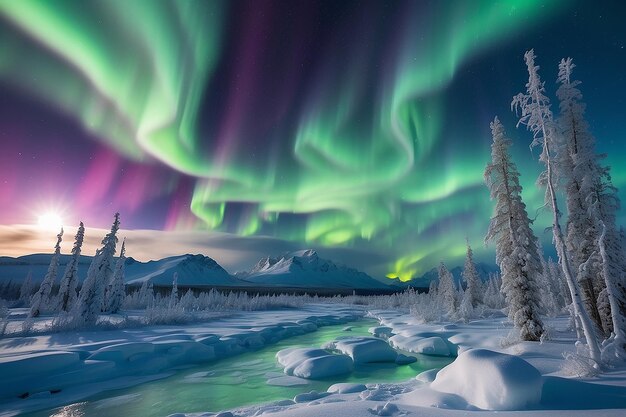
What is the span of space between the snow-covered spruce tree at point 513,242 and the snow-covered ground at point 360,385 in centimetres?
154

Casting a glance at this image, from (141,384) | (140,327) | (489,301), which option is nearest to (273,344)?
(140,327)

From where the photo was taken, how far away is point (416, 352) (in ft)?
69.2

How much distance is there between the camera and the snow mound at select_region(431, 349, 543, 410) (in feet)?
22.9

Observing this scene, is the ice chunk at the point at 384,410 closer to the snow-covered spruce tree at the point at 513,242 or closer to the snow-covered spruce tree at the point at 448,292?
the snow-covered spruce tree at the point at 513,242

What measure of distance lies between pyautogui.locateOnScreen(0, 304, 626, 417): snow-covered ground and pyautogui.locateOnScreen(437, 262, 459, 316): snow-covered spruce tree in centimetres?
1460

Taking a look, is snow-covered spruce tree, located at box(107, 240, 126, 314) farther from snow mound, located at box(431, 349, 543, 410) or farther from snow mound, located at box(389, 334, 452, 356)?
snow mound, located at box(431, 349, 543, 410)

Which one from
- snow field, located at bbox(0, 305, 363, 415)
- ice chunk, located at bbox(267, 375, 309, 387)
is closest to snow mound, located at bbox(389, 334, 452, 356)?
snow field, located at bbox(0, 305, 363, 415)

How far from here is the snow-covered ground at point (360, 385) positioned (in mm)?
7133

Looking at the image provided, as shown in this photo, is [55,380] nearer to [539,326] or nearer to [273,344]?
[273,344]

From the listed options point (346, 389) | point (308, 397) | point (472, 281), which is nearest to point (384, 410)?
point (308, 397)

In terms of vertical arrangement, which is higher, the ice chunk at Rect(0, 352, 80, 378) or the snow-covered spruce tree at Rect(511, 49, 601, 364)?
the snow-covered spruce tree at Rect(511, 49, 601, 364)

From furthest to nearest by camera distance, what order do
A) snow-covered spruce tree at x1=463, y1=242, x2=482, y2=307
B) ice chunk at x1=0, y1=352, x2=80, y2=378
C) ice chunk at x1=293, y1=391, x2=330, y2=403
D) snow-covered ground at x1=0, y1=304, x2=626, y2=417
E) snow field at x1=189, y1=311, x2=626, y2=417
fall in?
snow-covered spruce tree at x1=463, y1=242, x2=482, y2=307, ice chunk at x1=0, y1=352, x2=80, y2=378, ice chunk at x1=293, y1=391, x2=330, y2=403, snow-covered ground at x1=0, y1=304, x2=626, y2=417, snow field at x1=189, y1=311, x2=626, y2=417

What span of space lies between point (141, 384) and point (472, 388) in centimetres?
1407

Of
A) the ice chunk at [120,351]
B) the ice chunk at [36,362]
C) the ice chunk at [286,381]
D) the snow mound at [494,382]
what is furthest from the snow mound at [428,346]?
the ice chunk at [36,362]
